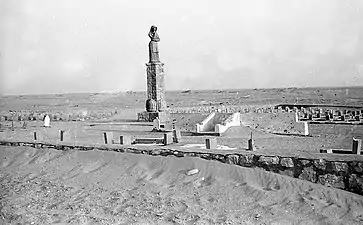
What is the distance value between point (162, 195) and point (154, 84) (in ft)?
61.5

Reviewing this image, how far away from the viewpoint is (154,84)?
2588 centimetres

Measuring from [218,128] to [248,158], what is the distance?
40.0 ft

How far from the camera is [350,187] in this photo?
7133mm

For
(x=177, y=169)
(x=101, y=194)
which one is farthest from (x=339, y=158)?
(x=101, y=194)

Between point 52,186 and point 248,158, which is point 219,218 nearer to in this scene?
point 248,158

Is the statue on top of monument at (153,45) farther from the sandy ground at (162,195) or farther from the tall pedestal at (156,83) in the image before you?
the sandy ground at (162,195)

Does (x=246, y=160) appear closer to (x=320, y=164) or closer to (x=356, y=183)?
(x=320, y=164)

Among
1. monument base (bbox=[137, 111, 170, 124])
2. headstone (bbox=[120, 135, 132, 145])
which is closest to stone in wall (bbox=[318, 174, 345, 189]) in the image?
headstone (bbox=[120, 135, 132, 145])

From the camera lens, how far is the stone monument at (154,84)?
2533 centimetres

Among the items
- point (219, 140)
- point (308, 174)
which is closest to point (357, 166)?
point (308, 174)

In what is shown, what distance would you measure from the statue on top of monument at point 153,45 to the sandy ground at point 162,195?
16297 millimetres

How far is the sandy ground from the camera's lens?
6.45 metres

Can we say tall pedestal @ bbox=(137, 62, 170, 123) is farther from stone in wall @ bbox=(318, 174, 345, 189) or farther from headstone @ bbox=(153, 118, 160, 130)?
stone in wall @ bbox=(318, 174, 345, 189)

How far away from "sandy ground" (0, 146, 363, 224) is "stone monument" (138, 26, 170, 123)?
1608 centimetres
